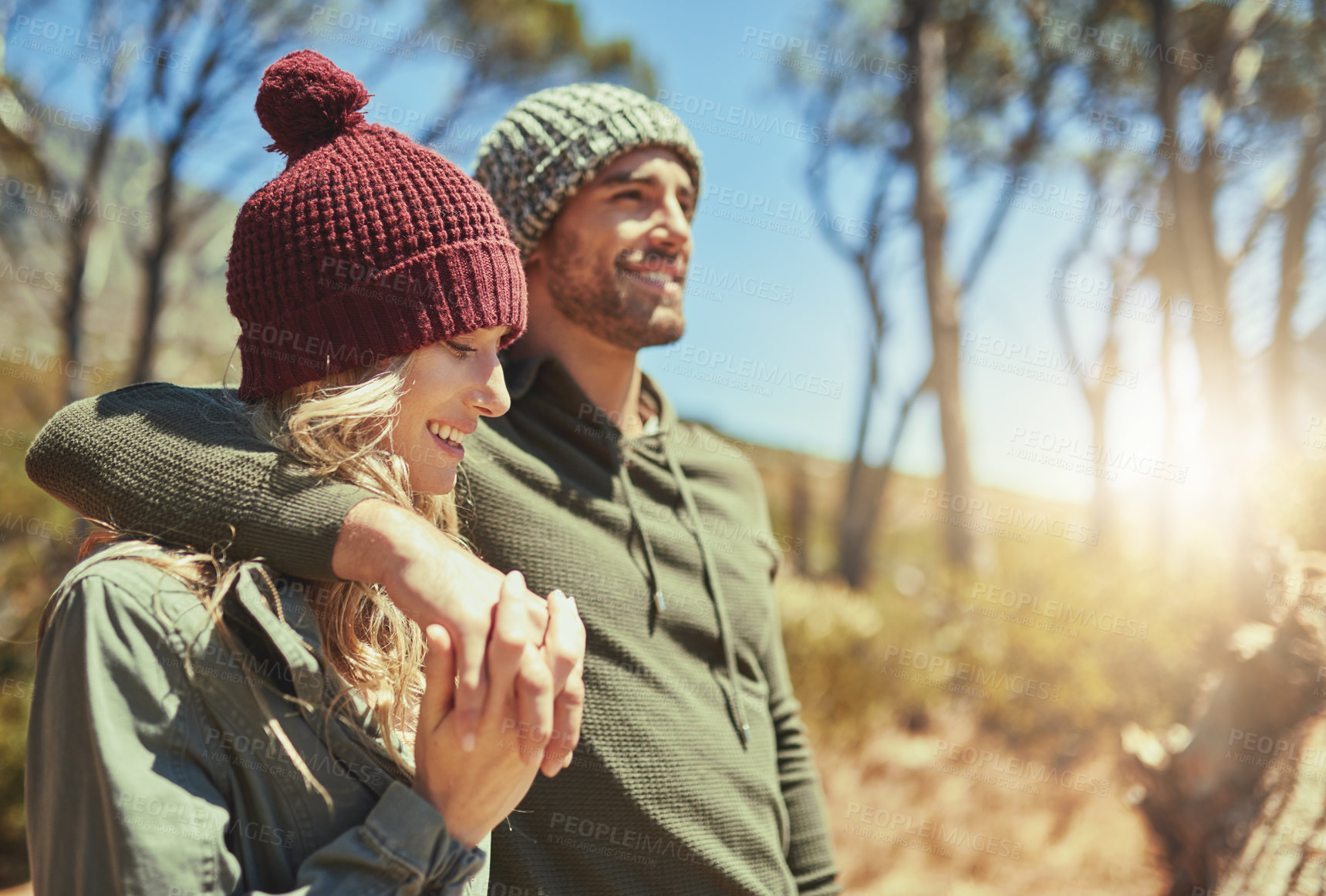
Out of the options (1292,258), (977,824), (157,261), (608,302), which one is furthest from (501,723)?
(1292,258)

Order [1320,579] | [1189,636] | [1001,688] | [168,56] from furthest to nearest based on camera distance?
1. [168,56]
2. [1001,688]
3. [1189,636]
4. [1320,579]

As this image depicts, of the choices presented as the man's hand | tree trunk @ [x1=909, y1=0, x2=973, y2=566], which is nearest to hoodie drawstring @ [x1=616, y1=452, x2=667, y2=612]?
the man's hand

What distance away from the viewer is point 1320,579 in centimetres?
288

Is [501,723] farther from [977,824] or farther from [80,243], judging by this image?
[80,243]

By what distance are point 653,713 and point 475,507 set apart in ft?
1.93

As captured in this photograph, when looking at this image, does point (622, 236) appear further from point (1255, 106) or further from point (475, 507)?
point (1255, 106)

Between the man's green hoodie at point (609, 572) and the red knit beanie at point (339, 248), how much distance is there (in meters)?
0.17

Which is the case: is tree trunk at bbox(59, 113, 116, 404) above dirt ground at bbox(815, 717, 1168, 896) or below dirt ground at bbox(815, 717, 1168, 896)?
above

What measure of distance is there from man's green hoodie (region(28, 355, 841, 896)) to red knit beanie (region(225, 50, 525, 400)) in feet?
0.57

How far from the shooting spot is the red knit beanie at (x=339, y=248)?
1345 millimetres

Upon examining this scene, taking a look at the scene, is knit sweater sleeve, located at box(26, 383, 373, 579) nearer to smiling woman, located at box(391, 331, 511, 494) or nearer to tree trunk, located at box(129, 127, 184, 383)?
smiling woman, located at box(391, 331, 511, 494)

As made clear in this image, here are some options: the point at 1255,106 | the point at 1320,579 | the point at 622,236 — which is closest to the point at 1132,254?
the point at 1255,106

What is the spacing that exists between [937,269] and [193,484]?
8534 millimetres

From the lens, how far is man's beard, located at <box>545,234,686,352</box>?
212 cm
